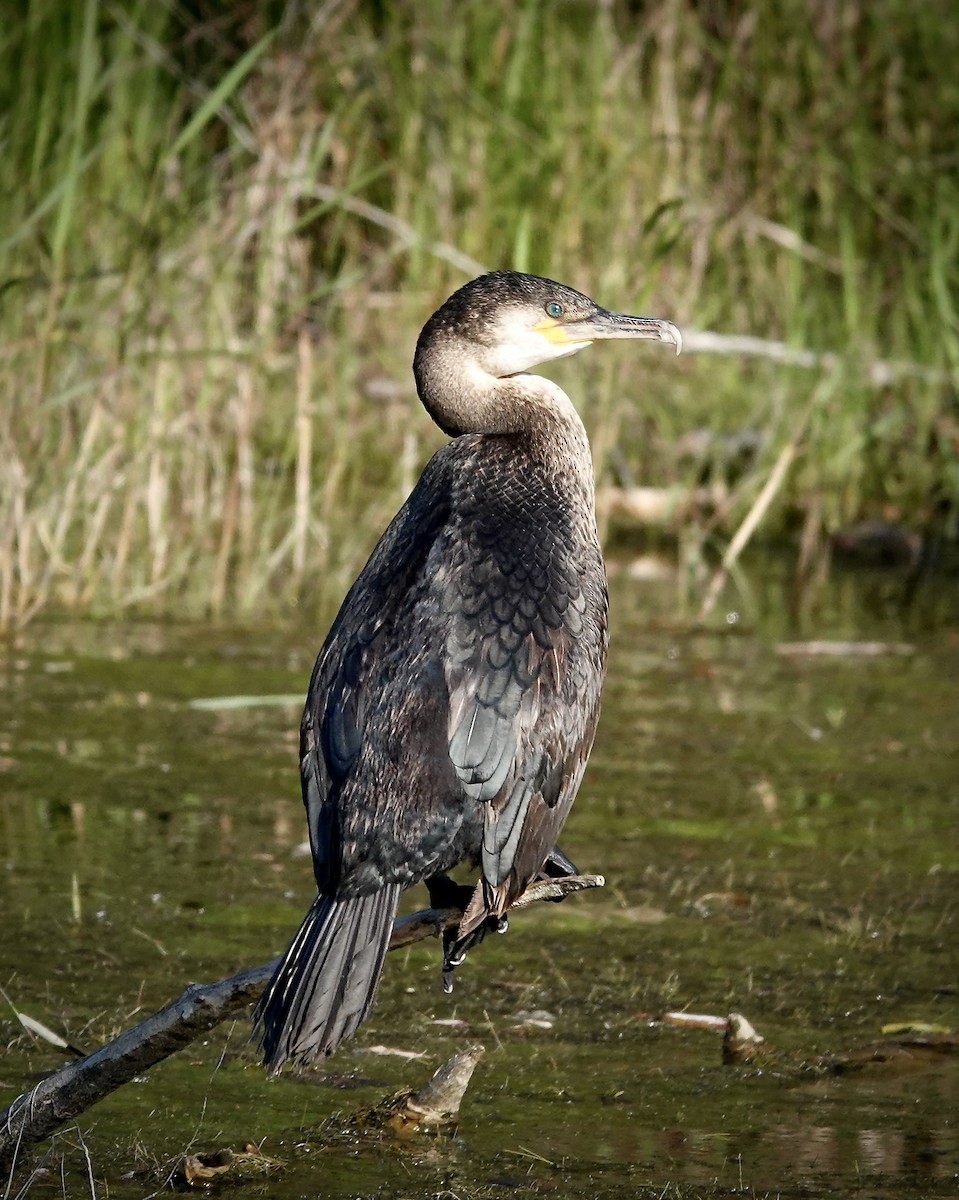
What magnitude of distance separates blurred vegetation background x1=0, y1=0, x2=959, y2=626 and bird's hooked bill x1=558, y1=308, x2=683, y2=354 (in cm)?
206

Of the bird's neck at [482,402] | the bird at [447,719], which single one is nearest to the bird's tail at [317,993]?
the bird at [447,719]

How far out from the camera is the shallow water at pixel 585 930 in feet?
10.1

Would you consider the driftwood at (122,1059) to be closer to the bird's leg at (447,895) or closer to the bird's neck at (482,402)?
the bird's leg at (447,895)

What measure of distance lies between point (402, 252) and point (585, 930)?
15.3 feet

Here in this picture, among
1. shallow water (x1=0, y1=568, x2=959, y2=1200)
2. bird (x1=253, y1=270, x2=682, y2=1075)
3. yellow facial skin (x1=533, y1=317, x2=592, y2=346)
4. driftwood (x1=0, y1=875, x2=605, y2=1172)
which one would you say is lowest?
shallow water (x1=0, y1=568, x2=959, y2=1200)

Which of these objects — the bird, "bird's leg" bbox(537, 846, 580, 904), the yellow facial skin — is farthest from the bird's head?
"bird's leg" bbox(537, 846, 580, 904)

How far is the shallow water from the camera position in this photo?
3.08 metres

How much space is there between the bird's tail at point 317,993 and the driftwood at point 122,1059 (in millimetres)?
35

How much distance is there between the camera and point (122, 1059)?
2660mm

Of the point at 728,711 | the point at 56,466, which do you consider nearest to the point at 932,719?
the point at 728,711

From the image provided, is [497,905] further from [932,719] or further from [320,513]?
[320,513]

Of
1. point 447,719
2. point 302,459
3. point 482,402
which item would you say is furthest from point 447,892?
point 302,459

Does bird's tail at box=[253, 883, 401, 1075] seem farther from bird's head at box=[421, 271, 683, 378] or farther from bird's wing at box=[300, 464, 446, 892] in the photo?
bird's head at box=[421, 271, 683, 378]

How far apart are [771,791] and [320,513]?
2407 millimetres
